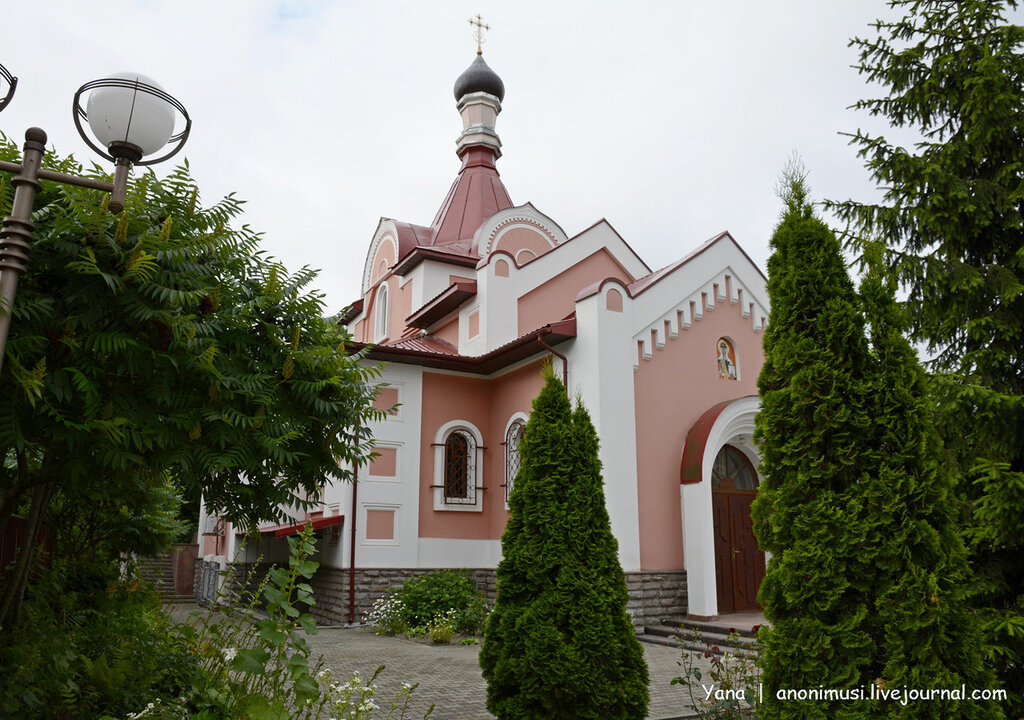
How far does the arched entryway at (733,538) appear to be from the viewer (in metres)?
12.5

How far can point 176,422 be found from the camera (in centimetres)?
372

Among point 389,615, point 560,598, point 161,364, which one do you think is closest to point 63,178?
point 161,364

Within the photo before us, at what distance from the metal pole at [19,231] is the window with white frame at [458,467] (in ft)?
33.9

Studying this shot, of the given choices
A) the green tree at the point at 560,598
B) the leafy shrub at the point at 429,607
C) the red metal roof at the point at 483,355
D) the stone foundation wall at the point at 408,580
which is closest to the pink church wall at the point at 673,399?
the stone foundation wall at the point at 408,580

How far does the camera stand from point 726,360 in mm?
13820

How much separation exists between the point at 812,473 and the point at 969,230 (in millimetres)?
3525

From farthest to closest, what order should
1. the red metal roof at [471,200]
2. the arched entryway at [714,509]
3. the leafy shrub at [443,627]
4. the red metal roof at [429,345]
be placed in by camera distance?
the red metal roof at [471,200], the red metal roof at [429,345], the arched entryway at [714,509], the leafy shrub at [443,627]

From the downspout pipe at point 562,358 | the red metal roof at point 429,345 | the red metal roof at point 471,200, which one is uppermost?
the red metal roof at point 471,200

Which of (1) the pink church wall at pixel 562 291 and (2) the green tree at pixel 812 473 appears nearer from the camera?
(2) the green tree at pixel 812 473

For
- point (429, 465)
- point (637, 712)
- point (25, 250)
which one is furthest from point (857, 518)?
point (429, 465)

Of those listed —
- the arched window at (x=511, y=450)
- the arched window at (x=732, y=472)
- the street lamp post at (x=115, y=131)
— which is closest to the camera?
the street lamp post at (x=115, y=131)

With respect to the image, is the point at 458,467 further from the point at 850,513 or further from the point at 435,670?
the point at 850,513

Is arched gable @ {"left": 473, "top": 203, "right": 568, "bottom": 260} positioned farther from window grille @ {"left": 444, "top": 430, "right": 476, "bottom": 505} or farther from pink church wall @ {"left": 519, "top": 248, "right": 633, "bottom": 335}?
window grille @ {"left": 444, "top": 430, "right": 476, "bottom": 505}

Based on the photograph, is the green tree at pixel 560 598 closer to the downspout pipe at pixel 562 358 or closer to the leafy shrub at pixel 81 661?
the leafy shrub at pixel 81 661
